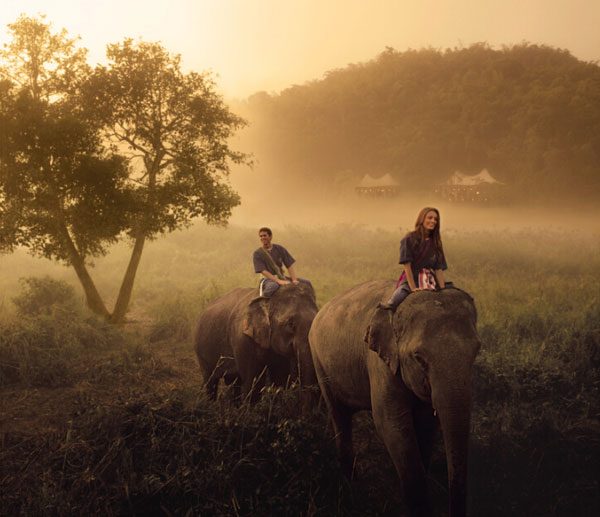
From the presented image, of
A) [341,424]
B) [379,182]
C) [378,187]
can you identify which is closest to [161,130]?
[341,424]

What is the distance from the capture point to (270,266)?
7.86 metres

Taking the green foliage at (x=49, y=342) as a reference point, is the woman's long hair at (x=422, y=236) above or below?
above

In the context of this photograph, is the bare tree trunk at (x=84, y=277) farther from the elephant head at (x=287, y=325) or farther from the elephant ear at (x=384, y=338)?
the elephant ear at (x=384, y=338)

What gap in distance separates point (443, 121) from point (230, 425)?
48438mm

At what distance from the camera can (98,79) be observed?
1438cm

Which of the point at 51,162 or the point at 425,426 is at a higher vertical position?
the point at 51,162

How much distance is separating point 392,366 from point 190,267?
808 inches

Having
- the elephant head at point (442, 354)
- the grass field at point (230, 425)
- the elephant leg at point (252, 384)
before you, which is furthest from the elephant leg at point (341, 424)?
the elephant head at point (442, 354)

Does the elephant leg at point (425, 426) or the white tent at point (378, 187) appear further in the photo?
the white tent at point (378, 187)

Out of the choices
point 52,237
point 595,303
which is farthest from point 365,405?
point 52,237

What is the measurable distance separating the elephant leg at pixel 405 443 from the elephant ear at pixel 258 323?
268 centimetres

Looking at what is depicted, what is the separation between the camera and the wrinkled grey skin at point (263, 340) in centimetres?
659

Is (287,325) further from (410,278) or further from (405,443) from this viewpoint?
(405,443)

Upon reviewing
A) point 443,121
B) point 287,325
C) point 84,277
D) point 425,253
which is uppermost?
point 443,121
